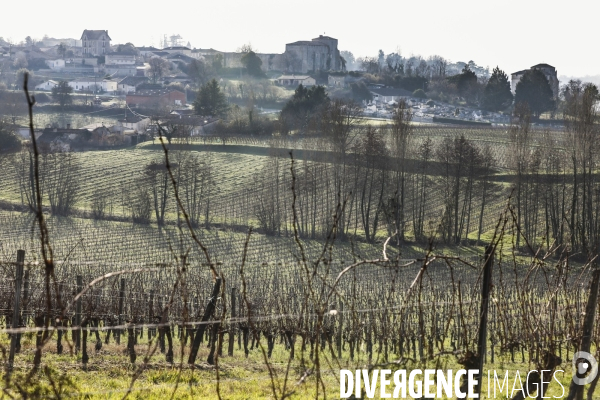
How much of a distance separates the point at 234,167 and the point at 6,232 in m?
14.5

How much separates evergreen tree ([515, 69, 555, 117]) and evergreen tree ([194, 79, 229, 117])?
23850 mm

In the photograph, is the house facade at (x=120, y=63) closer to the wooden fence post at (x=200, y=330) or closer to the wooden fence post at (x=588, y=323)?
the wooden fence post at (x=200, y=330)

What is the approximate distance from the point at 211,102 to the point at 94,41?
Result: 68876 millimetres

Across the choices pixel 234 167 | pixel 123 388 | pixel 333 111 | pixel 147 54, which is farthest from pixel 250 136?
pixel 147 54

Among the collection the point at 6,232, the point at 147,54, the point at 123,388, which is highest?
the point at 147,54

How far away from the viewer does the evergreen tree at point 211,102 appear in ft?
171

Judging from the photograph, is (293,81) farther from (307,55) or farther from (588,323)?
(588,323)

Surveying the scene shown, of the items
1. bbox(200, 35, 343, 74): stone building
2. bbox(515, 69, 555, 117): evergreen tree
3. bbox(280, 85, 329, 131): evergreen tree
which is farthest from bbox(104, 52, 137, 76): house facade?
bbox(280, 85, 329, 131): evergreen tree

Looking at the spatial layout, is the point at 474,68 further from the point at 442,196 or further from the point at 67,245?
the point at 67,245

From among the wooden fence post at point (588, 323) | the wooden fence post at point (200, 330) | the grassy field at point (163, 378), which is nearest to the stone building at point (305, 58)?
the grassy field at point (163, 378)

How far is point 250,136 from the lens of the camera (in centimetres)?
4538

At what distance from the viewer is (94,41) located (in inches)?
4478

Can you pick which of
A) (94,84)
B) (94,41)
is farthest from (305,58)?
(94,41)

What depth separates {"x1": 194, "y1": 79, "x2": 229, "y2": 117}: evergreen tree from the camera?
171 feet
